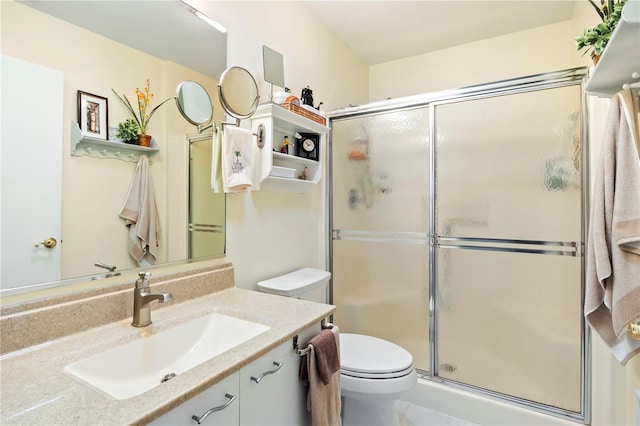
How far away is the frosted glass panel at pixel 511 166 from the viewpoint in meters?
1.69

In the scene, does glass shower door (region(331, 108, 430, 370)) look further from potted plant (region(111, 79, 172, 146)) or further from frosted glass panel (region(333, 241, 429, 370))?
potted plant (region(111, 79, 172, 146))

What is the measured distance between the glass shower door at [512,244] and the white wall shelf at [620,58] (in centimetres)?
55

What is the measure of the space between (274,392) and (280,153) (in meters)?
1.18

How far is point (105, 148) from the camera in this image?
1.09m

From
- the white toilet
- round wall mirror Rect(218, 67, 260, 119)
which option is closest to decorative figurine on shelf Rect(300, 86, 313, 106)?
round wall mirror Rect(218, 67, 260, 119)

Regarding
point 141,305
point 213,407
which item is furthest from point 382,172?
point 213,407

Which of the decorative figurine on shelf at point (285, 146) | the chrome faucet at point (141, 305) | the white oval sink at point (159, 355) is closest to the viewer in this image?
the white oval sink at point (159, 355)

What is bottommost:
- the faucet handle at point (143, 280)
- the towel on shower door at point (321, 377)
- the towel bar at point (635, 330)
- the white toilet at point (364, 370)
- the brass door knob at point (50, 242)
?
the white toilet at point (364, 370)

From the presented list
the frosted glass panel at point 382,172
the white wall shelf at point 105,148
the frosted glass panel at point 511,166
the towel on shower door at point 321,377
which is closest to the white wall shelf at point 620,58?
the frosted glass panel at point 511,166

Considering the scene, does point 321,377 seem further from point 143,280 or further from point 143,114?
point 143,114

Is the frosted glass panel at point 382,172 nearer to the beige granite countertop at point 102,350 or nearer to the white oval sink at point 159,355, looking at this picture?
the beige granite countertop at point 102,350

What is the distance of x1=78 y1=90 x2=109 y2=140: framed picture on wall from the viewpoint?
3.39ft

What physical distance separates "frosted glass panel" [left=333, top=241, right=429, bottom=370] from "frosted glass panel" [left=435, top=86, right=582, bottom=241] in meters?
0.35

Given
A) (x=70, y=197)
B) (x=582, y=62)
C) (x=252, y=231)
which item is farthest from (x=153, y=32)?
(x=582, y=62)
